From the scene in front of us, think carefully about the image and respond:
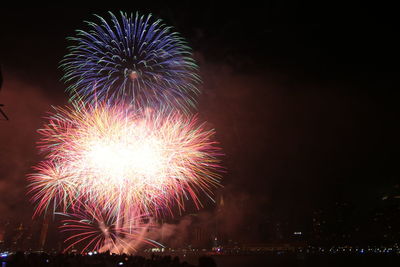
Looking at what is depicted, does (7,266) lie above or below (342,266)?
above

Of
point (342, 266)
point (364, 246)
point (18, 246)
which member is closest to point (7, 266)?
point (342, 266)

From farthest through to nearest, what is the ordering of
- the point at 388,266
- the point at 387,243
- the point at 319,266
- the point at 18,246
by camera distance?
the point at 387,243, the point at 18,246, the point at 319,266, the point at 388,266

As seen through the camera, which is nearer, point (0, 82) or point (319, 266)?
point (0, 82)

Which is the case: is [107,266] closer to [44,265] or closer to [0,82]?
[44,265]

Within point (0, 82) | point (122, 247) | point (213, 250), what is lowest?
point (213, 250)

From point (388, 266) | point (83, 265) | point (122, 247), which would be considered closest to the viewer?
point (83, 265)

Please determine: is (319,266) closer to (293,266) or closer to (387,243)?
(293,266)

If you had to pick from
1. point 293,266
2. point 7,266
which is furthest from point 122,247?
point 293,266

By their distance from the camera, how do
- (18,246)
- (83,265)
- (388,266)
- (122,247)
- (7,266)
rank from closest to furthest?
(7,266), (83,265), (122,247), (388,266), (18,246)

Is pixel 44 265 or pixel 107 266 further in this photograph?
pixel 107 266
